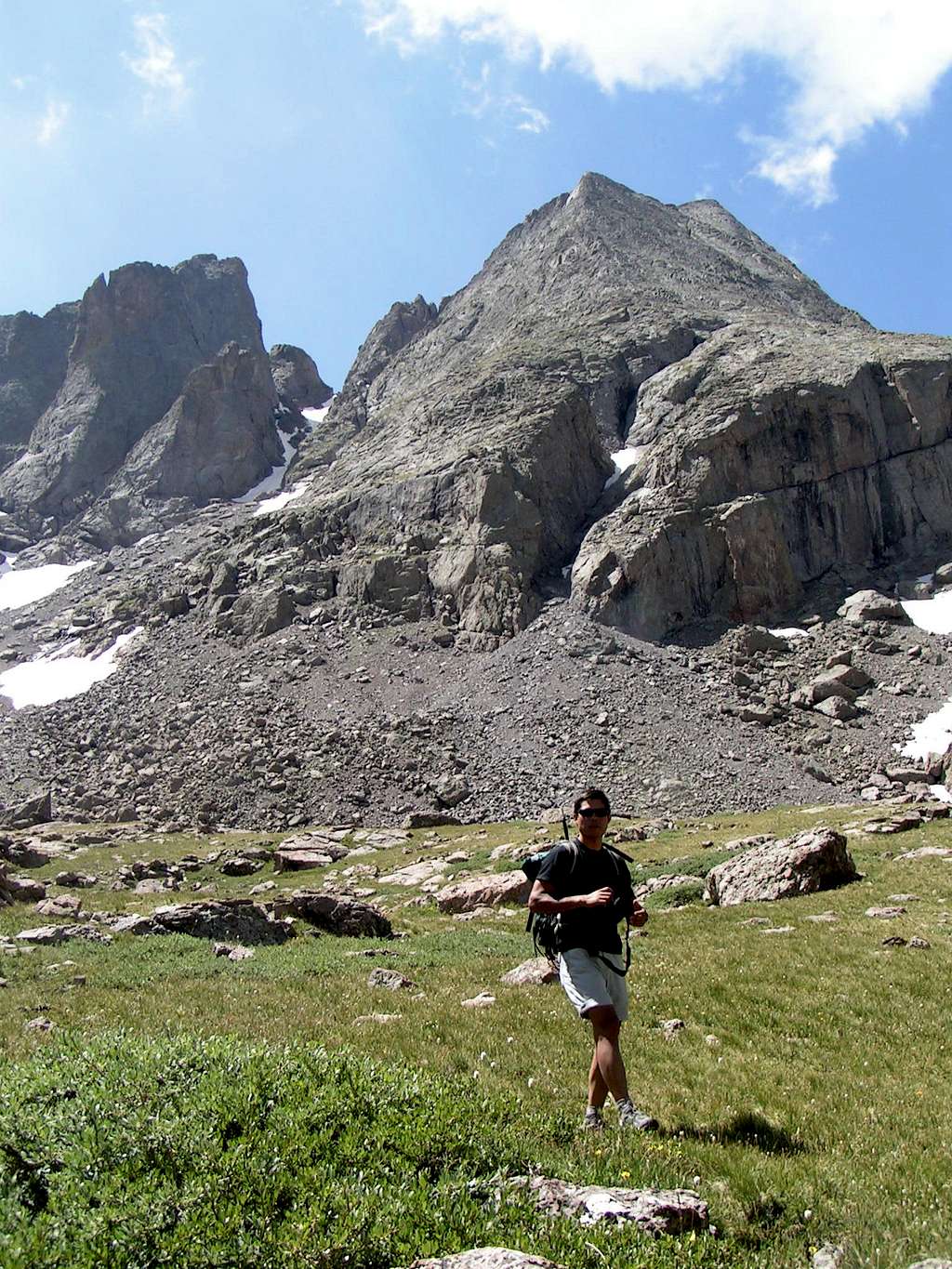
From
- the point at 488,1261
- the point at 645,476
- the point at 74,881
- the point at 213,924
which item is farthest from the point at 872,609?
the point at 488,1261

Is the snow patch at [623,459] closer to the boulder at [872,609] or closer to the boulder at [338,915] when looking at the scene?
the boulder at [872,609]

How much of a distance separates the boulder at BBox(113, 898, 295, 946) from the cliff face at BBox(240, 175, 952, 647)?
60.6 meters

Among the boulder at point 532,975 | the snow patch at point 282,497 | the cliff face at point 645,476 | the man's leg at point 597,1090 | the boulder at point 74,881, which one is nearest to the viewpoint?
the man's leg at point 597,1090

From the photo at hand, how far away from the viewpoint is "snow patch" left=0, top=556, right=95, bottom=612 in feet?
426

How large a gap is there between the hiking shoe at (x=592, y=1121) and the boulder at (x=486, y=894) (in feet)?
62.8

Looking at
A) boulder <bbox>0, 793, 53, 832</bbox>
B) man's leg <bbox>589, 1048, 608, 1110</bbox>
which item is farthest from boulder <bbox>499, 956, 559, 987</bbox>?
boulder <bbox>0, 793, 53, 832</bbox>

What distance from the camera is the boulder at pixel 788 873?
20516 mm

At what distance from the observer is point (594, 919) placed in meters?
7.69

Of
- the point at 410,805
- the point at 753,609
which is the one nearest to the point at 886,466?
the point at 753,609

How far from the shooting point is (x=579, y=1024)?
10.5 m

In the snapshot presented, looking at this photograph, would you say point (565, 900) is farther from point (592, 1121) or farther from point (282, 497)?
point (282, 497)

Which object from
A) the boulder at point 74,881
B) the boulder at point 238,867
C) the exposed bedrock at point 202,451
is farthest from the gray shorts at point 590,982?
the exposed bedrock at point 202,451

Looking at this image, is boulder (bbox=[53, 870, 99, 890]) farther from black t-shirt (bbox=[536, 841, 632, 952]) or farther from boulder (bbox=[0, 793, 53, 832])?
boulder (bbox=[0, 793, 53, 832])

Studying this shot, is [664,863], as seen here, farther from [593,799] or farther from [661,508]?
[661,508]
